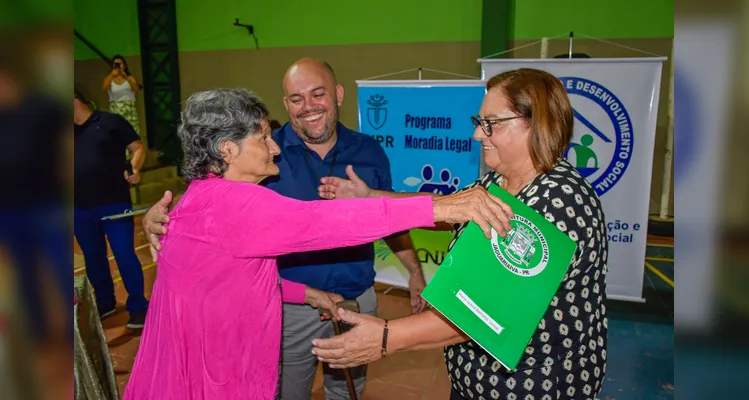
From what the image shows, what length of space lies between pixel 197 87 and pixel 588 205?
11232 millimetres

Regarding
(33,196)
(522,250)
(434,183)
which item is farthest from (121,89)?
(33,196)

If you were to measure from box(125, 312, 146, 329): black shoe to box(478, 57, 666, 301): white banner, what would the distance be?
12.6ft

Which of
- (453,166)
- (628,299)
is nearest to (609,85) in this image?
(453,166)

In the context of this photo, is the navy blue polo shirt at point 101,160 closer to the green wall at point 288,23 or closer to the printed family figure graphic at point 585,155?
the printed family figure graphic at point 585,155

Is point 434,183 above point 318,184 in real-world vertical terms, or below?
below

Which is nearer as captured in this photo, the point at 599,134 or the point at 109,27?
the point at 599,134

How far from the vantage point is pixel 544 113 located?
1.56 m

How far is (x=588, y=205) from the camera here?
1.46m

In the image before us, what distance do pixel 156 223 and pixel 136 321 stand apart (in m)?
3.41

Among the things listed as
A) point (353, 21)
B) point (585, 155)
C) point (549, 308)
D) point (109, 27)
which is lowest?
point (549, 308)

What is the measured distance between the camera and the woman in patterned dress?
1.45m

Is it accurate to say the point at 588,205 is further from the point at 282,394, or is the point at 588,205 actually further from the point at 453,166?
the point at 453,166

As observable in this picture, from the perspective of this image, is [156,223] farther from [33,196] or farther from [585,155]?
[585,155]

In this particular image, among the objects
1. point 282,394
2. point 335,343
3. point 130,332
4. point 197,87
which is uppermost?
point 197,87
